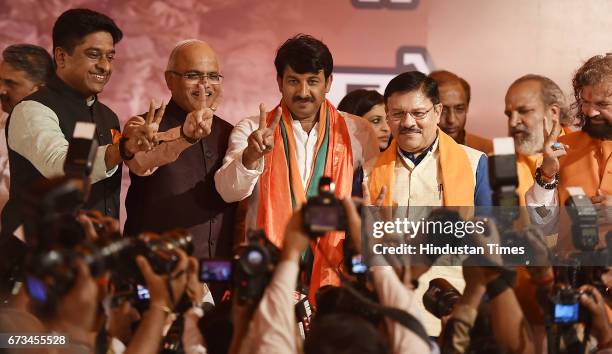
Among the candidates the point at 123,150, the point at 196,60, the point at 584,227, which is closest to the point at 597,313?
the point at 584,227

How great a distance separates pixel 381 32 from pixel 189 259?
255 centimetres

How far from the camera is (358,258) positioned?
2.59 m

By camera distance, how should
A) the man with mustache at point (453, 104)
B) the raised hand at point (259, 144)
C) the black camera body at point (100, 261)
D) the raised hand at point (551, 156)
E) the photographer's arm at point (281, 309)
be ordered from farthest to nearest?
the man with mustache at point (453, 104) → the raised hand at point (551, 156) → the raised hand at point (259, 144) → the photographer's arm at point (281, 309) → the black camera body at point (100, 261)

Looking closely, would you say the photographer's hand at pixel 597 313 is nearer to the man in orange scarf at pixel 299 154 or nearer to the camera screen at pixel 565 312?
the camera screen at pixel 565 312

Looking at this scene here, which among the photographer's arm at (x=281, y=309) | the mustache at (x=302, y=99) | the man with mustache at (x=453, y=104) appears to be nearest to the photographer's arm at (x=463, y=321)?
the photographer's arm at (x=281, y=309)

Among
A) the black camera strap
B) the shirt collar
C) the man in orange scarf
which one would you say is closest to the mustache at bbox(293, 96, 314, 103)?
the man in orange scarf

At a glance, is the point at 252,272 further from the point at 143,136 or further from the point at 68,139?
the point at 68,139

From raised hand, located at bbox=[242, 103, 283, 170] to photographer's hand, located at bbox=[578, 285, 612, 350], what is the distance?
3.75ft

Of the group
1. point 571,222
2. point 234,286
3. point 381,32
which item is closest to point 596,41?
point 381,32

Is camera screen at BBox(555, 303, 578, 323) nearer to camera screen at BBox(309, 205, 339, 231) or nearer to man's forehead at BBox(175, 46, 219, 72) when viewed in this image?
camera screen at BBox(309, 205, 339, 231)

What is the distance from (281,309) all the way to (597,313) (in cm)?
90

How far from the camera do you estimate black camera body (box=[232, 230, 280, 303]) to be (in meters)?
2.42

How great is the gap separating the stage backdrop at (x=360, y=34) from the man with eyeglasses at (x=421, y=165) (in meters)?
1.39

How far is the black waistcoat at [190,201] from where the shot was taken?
346 centimetres
